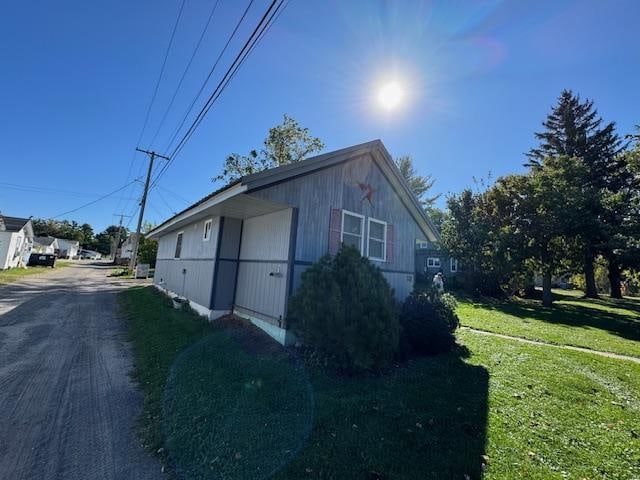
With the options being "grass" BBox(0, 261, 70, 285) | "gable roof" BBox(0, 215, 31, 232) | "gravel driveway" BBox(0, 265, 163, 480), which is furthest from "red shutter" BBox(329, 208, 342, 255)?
"gable roof" BBox(0, 215, 31, 232)

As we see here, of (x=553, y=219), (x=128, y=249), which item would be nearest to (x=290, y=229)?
(x=553, y=219)

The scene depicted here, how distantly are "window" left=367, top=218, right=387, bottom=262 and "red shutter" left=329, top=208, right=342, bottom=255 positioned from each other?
1.26 meters

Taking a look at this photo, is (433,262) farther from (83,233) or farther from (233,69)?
(83,233)

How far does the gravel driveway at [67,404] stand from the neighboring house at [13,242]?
22.5 m

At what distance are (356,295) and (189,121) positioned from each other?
24.2ft

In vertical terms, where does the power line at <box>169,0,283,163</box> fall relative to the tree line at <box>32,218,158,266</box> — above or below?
below

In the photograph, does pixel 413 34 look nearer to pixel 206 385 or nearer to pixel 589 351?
pixel 206 385

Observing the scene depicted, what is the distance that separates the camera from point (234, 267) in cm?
875

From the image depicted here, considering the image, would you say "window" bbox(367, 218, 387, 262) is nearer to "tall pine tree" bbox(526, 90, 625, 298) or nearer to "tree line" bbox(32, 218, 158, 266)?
"tall pine tree" bbox(526, 90, 625, 298)

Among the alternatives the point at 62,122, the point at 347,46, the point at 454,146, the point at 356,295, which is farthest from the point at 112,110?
the point at 454,146

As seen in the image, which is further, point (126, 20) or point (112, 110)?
point (112, 110)

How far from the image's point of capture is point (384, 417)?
3.87 metres

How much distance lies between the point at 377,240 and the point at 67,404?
7.37 m

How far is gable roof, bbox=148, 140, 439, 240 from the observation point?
19.7ft
